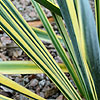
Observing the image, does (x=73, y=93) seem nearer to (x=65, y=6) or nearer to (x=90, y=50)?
(x=90, y=50)

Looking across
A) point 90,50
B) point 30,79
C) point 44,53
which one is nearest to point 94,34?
point 90,50

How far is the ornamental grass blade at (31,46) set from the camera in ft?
1.77

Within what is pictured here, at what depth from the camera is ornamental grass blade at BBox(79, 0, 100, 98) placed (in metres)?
0.61

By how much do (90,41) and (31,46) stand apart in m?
0.19

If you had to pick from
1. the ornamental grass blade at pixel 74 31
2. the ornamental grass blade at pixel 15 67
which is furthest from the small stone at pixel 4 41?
the ornamental grass blade at pixel 74 31

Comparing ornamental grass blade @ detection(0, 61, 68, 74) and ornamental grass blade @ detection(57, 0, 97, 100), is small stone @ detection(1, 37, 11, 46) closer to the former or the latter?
ornamental grass blade @ detection(0, 61, 68, 74)

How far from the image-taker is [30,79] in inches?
44.2

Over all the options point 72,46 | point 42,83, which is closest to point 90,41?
point 72,46

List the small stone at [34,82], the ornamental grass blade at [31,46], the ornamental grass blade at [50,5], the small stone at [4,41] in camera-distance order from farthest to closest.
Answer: the small stone at [4,41]
the small stone at [34,82]
the ornamental grass blade at [50,5]
the ornamental grass blade at [31,46]

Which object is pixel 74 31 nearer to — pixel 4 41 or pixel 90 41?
pixel 90 41

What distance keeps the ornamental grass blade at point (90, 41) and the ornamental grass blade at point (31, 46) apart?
9cm

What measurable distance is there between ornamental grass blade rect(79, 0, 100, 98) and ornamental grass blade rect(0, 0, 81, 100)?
0.09 meters

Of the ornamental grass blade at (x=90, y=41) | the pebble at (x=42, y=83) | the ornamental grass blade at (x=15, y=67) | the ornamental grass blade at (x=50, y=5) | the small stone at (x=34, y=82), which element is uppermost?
the ornamental grass blade at (x=50, y=5)

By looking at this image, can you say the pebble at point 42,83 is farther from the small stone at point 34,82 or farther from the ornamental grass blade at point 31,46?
the ornamental grass blade at point 31,46
